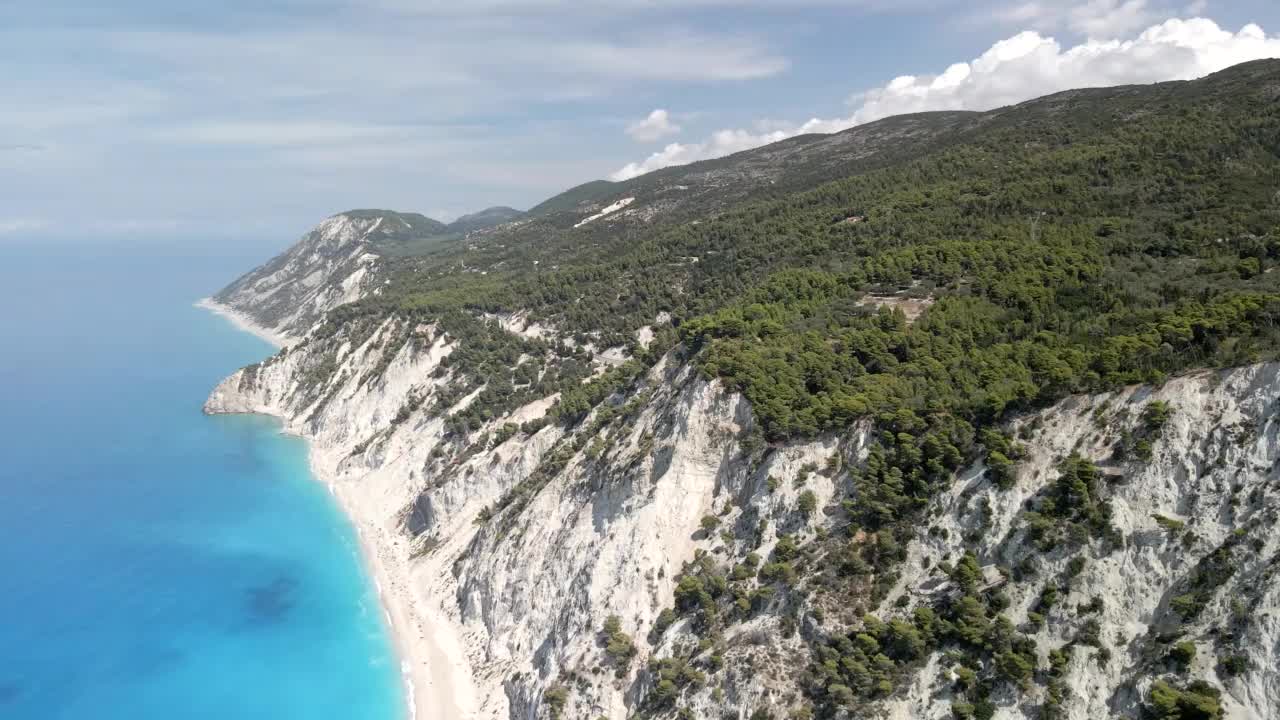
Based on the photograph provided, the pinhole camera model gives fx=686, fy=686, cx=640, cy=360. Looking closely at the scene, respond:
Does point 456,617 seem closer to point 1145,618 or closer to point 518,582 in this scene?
point 518,582

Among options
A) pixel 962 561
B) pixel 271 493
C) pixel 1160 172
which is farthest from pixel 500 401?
pixel 1160 172

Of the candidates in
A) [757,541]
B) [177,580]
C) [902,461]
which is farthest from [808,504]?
[177,580]

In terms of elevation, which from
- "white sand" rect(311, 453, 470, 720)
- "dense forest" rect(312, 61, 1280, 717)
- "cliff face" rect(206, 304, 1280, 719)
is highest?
"dense forest" rect(312, 61, 1280, 717)

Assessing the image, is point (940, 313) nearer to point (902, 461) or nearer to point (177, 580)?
point (902, 461)

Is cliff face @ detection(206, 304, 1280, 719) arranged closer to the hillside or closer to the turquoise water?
the hillside

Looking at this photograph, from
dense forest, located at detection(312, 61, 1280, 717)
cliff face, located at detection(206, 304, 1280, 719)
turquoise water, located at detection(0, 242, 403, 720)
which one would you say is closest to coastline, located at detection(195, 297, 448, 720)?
turquoise water, located at detection(0, 242, 403, 720)

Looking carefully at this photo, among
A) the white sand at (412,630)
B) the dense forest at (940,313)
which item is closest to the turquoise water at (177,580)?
the white sand at (412,630)
